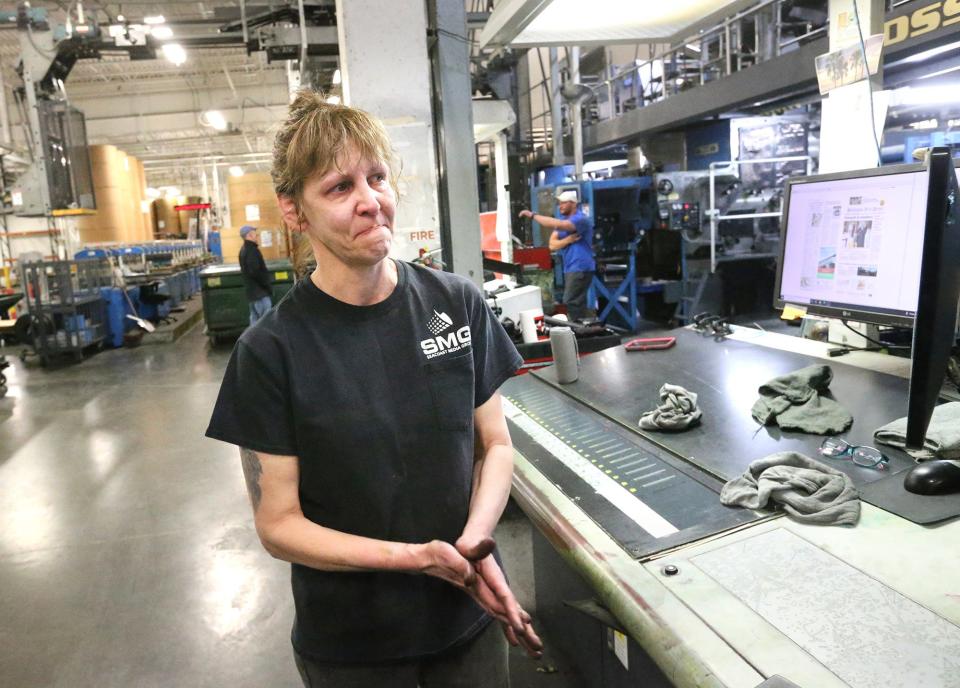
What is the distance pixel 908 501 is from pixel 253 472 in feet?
3.14

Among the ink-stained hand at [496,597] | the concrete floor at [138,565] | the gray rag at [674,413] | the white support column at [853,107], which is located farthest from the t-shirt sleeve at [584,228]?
the ink-stained hand at [496,597]

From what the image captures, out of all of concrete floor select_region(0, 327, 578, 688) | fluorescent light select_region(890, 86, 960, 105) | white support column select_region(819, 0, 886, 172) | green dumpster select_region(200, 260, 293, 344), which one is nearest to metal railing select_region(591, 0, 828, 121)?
fluorescent light select_region(890, 86, 960, 105)

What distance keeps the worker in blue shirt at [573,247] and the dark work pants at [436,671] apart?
5.33 m

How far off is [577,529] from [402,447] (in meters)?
0.32

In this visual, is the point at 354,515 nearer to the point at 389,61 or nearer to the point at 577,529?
the point at 577,529

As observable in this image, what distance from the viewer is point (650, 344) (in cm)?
205

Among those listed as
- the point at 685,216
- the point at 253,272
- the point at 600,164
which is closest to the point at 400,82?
the point at 685,216

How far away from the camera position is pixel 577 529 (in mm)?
1094

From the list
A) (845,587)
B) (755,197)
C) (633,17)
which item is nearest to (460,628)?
(845,587)

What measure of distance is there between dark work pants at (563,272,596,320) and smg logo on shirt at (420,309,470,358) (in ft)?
18.0

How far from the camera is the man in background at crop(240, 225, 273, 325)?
24.4 ft

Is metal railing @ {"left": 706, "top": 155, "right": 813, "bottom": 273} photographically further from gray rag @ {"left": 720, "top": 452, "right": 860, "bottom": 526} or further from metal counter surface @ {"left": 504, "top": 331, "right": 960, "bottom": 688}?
gray rag @ {"left": 720, "top": 452, "right": 860, "bottom": 526}

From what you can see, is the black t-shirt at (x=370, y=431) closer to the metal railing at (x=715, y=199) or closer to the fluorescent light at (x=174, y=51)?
the metal railing at (x=715, y=199)

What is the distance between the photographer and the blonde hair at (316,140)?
95 cm
